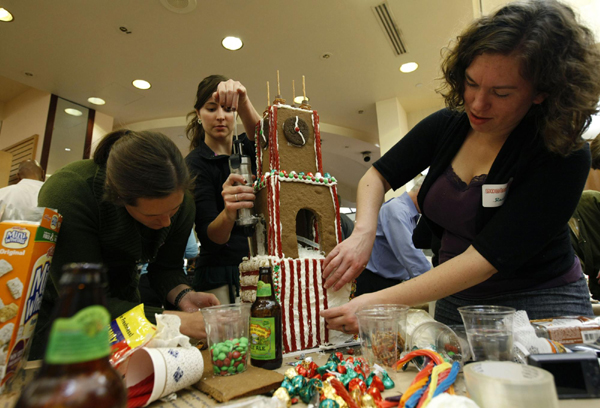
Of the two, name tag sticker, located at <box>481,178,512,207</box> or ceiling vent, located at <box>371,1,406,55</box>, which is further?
ceiling vent, located at <box>371,1,406,55</box>

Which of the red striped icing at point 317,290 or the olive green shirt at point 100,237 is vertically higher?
the olive green shirt at point 100,237

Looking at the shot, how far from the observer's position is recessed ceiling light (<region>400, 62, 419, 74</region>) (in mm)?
4738

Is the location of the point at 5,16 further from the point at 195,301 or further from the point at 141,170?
the point at 195,301

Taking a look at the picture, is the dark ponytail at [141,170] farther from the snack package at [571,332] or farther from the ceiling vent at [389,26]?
the ceiling vent at [389,26]

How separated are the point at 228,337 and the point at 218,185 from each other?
0.96 m

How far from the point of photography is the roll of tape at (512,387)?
53cm

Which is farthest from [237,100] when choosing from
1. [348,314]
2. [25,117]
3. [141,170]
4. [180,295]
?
[25,117]

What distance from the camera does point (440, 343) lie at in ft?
2.97

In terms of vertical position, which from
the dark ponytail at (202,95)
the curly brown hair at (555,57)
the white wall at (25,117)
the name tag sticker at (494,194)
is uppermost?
the white wall at (25,117)

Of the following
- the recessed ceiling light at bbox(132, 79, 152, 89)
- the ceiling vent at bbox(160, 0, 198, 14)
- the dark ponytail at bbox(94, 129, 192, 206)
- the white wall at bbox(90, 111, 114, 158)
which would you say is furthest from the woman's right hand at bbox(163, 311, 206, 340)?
the white wall at bbox(90, 111, 114, 158)

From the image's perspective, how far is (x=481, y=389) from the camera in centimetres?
58

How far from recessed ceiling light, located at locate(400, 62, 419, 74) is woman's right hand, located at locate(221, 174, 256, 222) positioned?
13.3ft

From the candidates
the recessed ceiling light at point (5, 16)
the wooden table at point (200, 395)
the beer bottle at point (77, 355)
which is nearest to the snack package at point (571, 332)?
the wooden table at point (200, 395)

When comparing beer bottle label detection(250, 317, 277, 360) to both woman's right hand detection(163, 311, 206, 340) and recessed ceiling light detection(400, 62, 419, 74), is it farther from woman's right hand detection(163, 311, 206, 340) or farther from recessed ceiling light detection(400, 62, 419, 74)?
recessed ceiling light detection(400, 62, 419, 74)
